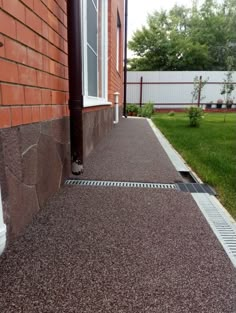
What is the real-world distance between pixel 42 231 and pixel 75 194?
0.60m

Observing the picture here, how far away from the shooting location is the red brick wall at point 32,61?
130cm

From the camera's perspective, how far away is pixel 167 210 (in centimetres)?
186

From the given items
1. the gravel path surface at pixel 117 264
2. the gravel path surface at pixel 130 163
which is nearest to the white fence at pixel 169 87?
the gravel path surface at pixel 130 163

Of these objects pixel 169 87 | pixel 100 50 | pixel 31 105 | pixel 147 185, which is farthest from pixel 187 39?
pixel 31 105

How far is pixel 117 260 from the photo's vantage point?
1.29m

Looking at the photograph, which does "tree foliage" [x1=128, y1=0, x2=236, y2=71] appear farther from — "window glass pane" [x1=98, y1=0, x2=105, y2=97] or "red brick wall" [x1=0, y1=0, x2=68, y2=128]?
"red brick wall" [x1=0, y1=0, x2=68, y2=128]

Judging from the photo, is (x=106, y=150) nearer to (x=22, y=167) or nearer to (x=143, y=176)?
(x=143, y=176)

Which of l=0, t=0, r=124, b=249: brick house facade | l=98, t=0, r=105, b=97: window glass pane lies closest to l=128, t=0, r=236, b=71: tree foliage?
l=98, t=0, r=105, b=97: window glass pane

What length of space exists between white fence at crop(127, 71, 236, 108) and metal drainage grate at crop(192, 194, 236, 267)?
45.7ft

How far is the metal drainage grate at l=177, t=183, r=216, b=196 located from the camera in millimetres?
2273

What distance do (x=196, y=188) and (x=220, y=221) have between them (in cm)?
64

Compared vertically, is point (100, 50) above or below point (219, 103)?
above

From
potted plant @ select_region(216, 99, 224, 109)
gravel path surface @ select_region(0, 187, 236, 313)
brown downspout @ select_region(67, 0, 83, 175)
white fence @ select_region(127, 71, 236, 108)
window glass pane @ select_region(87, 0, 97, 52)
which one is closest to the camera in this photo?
gravel path surface @ select_region(0, 187, 236, 313)

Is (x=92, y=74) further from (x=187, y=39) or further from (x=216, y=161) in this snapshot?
(x=187, y=39)
